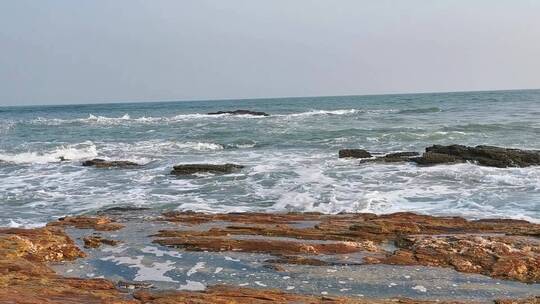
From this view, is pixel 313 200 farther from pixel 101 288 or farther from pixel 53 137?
pixel 53 137

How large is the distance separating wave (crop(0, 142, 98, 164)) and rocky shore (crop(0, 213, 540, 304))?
47.8ft

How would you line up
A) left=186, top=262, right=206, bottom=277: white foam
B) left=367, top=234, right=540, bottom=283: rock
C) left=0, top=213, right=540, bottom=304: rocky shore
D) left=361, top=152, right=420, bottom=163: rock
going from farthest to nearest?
left=361, top=152, right=420, bottom=163: rock → left=186, top=262, right=206, bottom=277: white foam → left=367, top=234, right=540, bottom=283: rock → left=0, top=213, right=540, bottom=304: rocky shore

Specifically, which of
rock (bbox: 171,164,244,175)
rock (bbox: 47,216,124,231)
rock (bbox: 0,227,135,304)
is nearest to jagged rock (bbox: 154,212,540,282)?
rock (bbox: 47,216,124,231)

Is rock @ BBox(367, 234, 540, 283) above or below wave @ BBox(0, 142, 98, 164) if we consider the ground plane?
above

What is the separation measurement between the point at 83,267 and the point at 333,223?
4.71 m

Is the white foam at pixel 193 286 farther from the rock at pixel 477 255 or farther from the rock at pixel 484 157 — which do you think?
the rock at pixel 484 157

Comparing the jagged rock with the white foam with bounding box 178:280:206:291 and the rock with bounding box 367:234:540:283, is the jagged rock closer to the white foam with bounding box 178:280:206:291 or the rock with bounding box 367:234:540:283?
the rock with bounding box 367:234:540:283

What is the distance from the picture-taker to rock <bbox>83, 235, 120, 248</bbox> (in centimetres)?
832

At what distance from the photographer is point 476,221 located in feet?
32.8

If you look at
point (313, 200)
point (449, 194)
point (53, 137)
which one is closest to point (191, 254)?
point (313, 200)

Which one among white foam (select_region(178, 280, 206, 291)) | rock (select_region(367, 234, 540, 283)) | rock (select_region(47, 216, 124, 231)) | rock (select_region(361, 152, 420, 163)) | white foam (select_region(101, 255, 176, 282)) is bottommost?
rock (select_region(47, 216, 124, 231))

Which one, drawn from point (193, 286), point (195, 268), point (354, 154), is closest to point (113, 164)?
point (354, 154)

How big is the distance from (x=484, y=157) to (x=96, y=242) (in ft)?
46.8

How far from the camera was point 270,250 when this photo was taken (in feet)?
25.8
